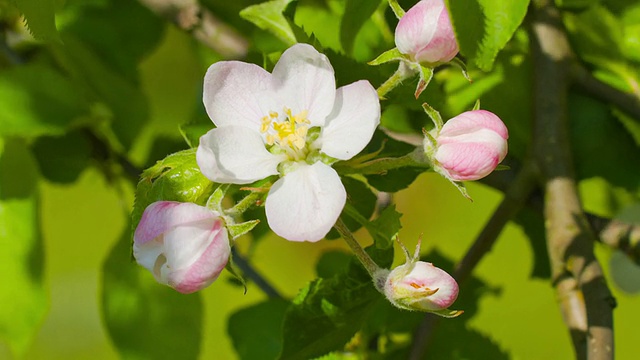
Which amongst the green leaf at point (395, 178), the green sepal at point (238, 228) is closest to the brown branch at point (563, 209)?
the green leaf at point (395, 178)

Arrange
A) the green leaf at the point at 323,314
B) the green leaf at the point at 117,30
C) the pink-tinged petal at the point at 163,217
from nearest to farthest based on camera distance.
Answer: the pink-tinged petal at the point at 163,217 < the green leaf at the point at 323,314 < the green leaf at the point at 117,30

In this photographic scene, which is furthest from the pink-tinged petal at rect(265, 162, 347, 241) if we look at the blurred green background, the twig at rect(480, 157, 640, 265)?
the blurred green background

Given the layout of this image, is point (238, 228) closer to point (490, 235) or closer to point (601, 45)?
point (490, 235)

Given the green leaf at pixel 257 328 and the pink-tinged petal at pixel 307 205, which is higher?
the pink-tinged petal at pixel 307 205

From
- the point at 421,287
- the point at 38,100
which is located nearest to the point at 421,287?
the point at 421,287

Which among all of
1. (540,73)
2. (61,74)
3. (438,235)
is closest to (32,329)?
(61,74)

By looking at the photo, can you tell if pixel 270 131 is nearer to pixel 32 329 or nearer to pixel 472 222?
pixel 32 329

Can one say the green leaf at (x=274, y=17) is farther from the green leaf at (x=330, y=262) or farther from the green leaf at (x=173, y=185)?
the green leaf at (x=330, y=262)
